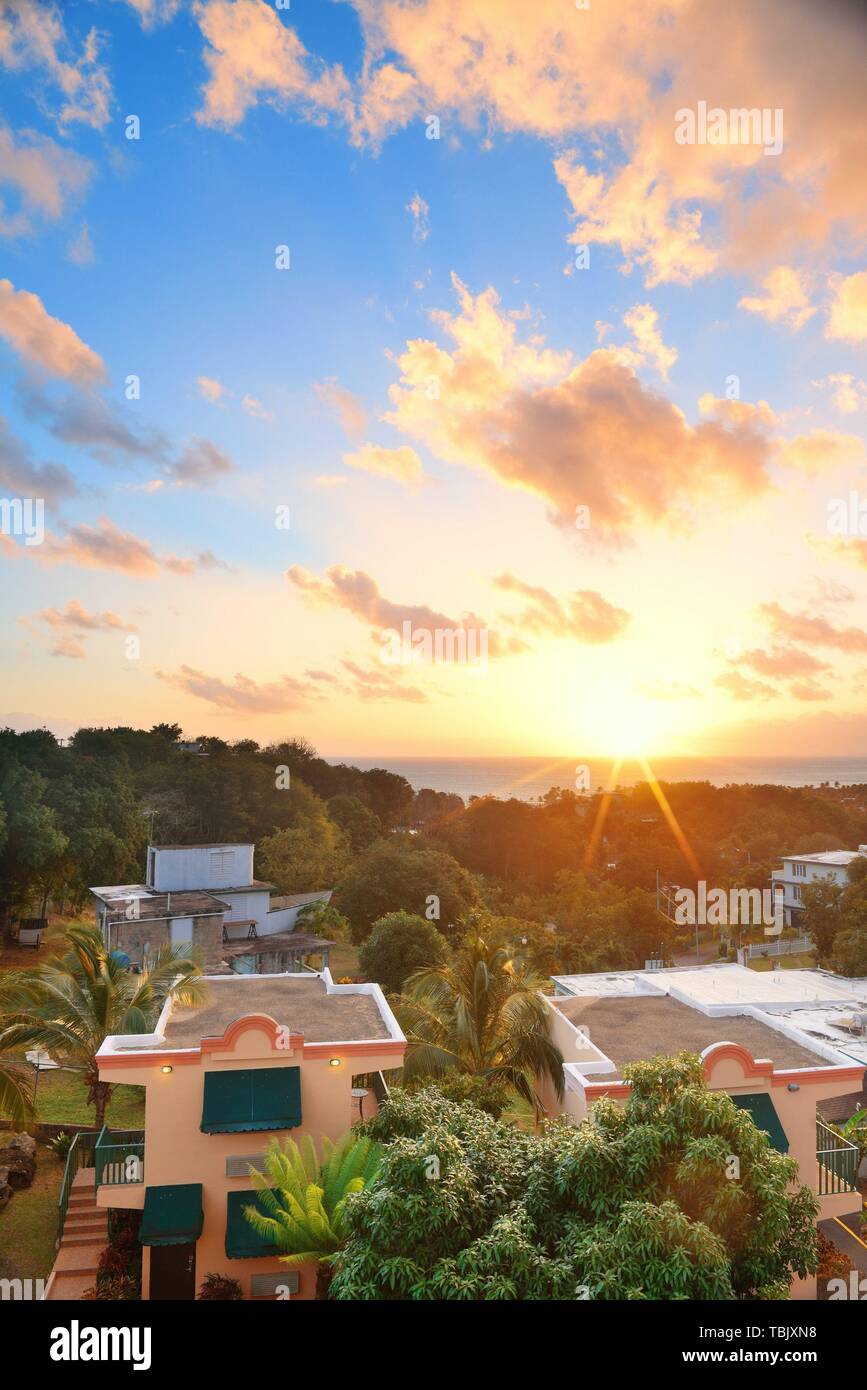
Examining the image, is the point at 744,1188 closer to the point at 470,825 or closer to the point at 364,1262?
the point at 364,1262

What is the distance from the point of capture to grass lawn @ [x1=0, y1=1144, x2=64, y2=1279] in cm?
918

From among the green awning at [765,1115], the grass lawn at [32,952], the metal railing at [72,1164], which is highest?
the green awning at [765,1115]

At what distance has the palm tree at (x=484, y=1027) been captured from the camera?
10172 millimetres

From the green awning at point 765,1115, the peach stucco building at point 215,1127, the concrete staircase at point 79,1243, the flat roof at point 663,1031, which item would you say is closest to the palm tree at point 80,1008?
the concrete staircase at point 79,1243

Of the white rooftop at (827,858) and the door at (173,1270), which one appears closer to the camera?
the door at (173,1270)

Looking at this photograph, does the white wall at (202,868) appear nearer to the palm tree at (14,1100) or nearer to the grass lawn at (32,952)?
the grass lawn at (32,952)

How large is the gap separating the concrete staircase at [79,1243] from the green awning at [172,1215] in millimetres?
1434

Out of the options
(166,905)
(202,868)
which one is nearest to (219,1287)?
(166,905)

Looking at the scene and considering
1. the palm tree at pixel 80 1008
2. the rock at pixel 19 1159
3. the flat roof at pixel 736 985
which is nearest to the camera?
the palm tree at pixel 80 1008

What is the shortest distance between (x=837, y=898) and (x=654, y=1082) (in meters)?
22.9

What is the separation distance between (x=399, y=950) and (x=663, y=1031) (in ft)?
37.1

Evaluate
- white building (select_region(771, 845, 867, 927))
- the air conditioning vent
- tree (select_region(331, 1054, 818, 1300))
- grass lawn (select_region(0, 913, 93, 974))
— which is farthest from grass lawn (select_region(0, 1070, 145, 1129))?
white building (select_region(771, 845, 867, 927))
